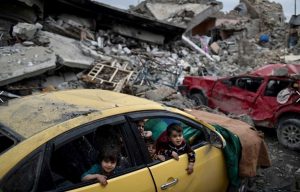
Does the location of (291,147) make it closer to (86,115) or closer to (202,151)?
(202,151)

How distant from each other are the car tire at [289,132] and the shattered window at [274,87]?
0.62 m

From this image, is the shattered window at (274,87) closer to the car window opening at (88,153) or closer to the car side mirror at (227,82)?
the car side mirror at (227,82)

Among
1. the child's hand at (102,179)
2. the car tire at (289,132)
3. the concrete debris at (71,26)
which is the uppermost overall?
the concrete debris at (71,26)

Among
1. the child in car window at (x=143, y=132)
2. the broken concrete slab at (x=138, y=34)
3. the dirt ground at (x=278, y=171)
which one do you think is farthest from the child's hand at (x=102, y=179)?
the broken concrete slab at (x=138, y=34)

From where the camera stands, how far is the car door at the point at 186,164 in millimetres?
3578

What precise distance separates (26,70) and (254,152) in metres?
6.77

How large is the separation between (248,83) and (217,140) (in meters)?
4.97

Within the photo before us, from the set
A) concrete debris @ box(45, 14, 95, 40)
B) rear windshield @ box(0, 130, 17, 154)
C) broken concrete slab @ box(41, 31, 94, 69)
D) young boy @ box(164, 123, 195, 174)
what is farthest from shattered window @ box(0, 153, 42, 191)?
concrete debris @ box(45, 14, 95, 40)

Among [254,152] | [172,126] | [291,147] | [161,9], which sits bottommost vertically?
[291,147]

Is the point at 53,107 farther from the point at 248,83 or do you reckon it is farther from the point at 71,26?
the point at 71,26

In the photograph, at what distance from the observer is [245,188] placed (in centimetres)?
514

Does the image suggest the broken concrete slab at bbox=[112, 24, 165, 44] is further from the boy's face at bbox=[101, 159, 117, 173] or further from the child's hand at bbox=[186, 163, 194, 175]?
the boy's face at bbox=[101, 159, 117, 173]

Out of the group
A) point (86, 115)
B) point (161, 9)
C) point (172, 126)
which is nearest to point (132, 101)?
point (172, 126)

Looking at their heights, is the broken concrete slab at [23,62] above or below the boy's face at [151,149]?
above
